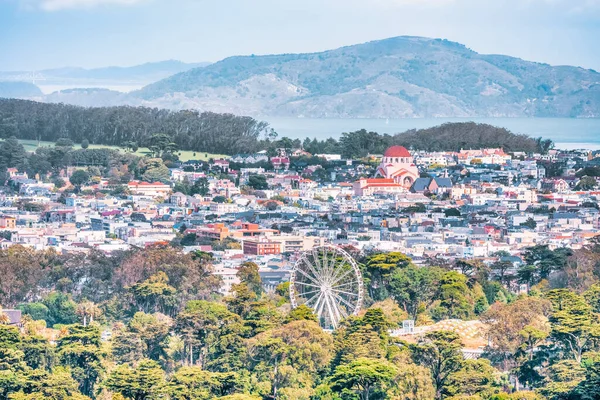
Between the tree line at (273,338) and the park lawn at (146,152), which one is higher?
the park lawn at (146,152)

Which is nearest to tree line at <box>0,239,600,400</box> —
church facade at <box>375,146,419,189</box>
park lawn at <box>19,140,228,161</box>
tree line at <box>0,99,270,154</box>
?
church facade at <box>375,146,419,189</box>

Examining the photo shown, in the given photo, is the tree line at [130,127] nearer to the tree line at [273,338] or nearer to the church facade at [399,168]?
the church facade at [399,168]

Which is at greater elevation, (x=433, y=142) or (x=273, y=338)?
(x=433, y=142)

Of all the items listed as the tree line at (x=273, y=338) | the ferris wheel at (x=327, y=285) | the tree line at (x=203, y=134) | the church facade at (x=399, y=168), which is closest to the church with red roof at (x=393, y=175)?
the church facade at (x=399, y=168)

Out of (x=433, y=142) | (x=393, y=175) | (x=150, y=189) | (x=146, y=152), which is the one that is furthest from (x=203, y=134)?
(x=150, y=189)

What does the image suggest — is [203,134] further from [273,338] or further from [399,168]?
[273,338]

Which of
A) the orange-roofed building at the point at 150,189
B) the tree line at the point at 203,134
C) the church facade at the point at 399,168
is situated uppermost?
the tree line at the point at 203,134

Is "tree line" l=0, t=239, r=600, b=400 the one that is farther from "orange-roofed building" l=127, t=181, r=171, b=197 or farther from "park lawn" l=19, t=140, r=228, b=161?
"park lawn" l=19, t=140, r=228, b=161
